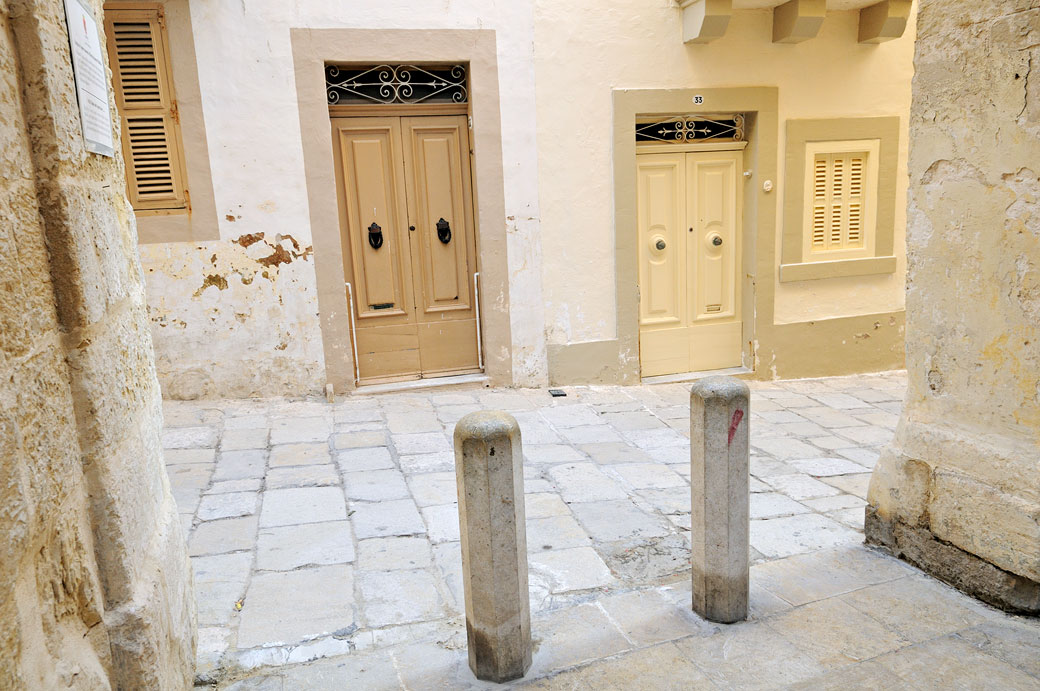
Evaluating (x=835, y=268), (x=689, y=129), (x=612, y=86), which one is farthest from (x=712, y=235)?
(x=612, y=86)

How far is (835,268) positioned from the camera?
747cm

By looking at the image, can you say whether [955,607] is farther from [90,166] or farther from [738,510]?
[90,166]

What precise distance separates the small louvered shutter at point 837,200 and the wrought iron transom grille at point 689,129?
0.97 metres

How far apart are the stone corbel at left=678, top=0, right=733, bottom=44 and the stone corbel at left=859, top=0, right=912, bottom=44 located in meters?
1.57

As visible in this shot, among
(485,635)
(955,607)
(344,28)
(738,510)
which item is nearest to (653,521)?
(738,510)

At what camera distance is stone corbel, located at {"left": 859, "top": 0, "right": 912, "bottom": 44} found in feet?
22.3

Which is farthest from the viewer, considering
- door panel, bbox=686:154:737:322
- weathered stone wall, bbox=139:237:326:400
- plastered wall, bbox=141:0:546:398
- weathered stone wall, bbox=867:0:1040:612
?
door panel, bbox=686:154:737:322

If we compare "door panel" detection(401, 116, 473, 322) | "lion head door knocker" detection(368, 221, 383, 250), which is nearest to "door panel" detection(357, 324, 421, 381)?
"door panel" detection(401, 116, 473, 322)

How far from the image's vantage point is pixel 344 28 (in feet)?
19.1

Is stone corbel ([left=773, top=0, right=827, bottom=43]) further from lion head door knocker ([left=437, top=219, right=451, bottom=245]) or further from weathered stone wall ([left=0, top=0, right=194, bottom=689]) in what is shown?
weathered stone wall ([left=0, top=0, right=194, bottom=689])

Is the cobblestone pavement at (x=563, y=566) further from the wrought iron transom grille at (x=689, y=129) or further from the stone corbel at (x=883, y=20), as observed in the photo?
the stone corbel at (x=883, y=20)

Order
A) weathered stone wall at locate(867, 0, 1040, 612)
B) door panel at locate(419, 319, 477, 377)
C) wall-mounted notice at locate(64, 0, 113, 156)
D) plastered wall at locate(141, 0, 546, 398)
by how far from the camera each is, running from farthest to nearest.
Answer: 1. door panel at locate(419, 319, 477, 377)
2. plastered wall at locate(141, 0, 546, 398)
3. weathered stone wall at locate(867, 0, 1040, 612)
4. wall-mounted notice at locate(64, 0, 113, 156)

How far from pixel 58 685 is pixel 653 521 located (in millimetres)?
2905

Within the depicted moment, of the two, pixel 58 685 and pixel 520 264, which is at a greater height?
pixel 520 264
